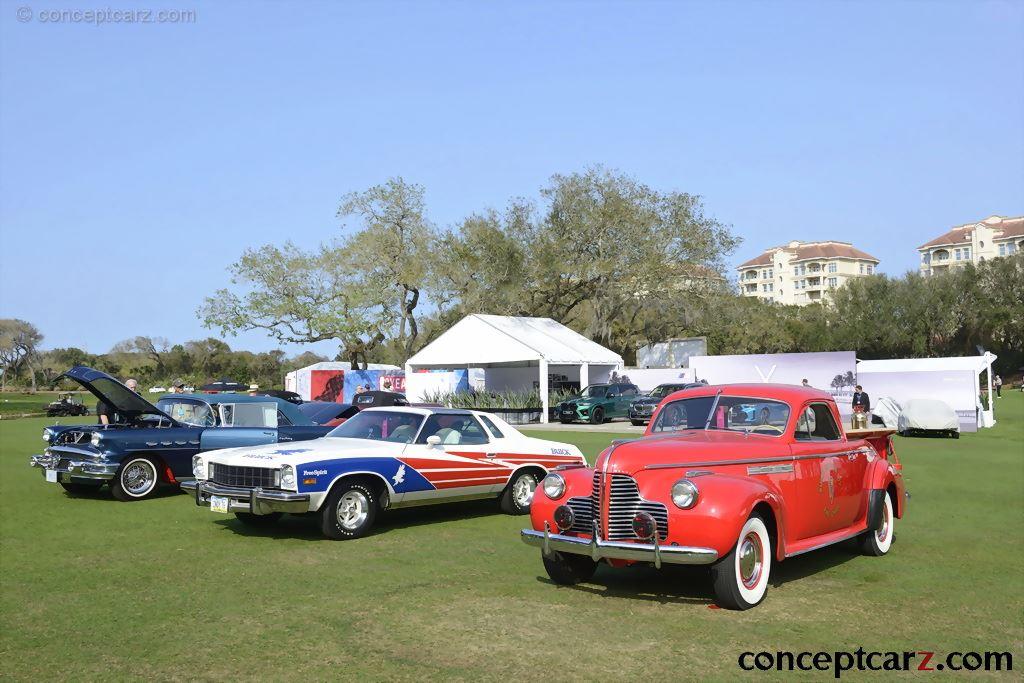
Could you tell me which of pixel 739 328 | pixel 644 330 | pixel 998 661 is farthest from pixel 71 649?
pixel 739 328

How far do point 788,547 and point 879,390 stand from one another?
92.2ft

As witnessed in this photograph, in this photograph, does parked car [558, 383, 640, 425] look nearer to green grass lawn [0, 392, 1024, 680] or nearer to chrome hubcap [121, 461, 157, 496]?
chrome hubcap [121, 461, 157, 496]

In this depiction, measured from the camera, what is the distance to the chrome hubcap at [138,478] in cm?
1361

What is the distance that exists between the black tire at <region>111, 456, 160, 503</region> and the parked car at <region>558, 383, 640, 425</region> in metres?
23.8

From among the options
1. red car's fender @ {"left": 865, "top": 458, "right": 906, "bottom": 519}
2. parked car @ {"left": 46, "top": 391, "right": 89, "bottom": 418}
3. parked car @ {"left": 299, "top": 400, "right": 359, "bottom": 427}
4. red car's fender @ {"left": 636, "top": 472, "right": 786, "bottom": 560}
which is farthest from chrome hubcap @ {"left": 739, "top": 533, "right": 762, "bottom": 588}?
parked car @ {"left": 46, "top": 391, "right": 89, "bottom": 418}

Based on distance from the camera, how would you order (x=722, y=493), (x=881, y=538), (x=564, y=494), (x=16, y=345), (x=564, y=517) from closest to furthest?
(x=722, y=493), (x=564, y=517), (x=564, y=494), (x=881, y=538), (x=16, y=345)

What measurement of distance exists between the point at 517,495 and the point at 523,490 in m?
0.13

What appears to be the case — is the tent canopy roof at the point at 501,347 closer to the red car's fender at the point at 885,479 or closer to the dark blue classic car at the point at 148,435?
the dark blue classic car at the point at 148,435

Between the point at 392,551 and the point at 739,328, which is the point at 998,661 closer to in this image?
the point at 392,551

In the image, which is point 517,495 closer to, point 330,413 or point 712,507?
point 712,507

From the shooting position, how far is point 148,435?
543 inches

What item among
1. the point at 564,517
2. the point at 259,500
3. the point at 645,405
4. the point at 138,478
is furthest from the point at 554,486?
the point at 645,405

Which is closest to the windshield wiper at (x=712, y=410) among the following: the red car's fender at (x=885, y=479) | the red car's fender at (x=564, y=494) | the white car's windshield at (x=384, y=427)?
the red car's fender at (x=564, y=494)

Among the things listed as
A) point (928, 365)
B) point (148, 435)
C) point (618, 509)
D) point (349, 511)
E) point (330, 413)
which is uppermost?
Result: point (928, 365)
